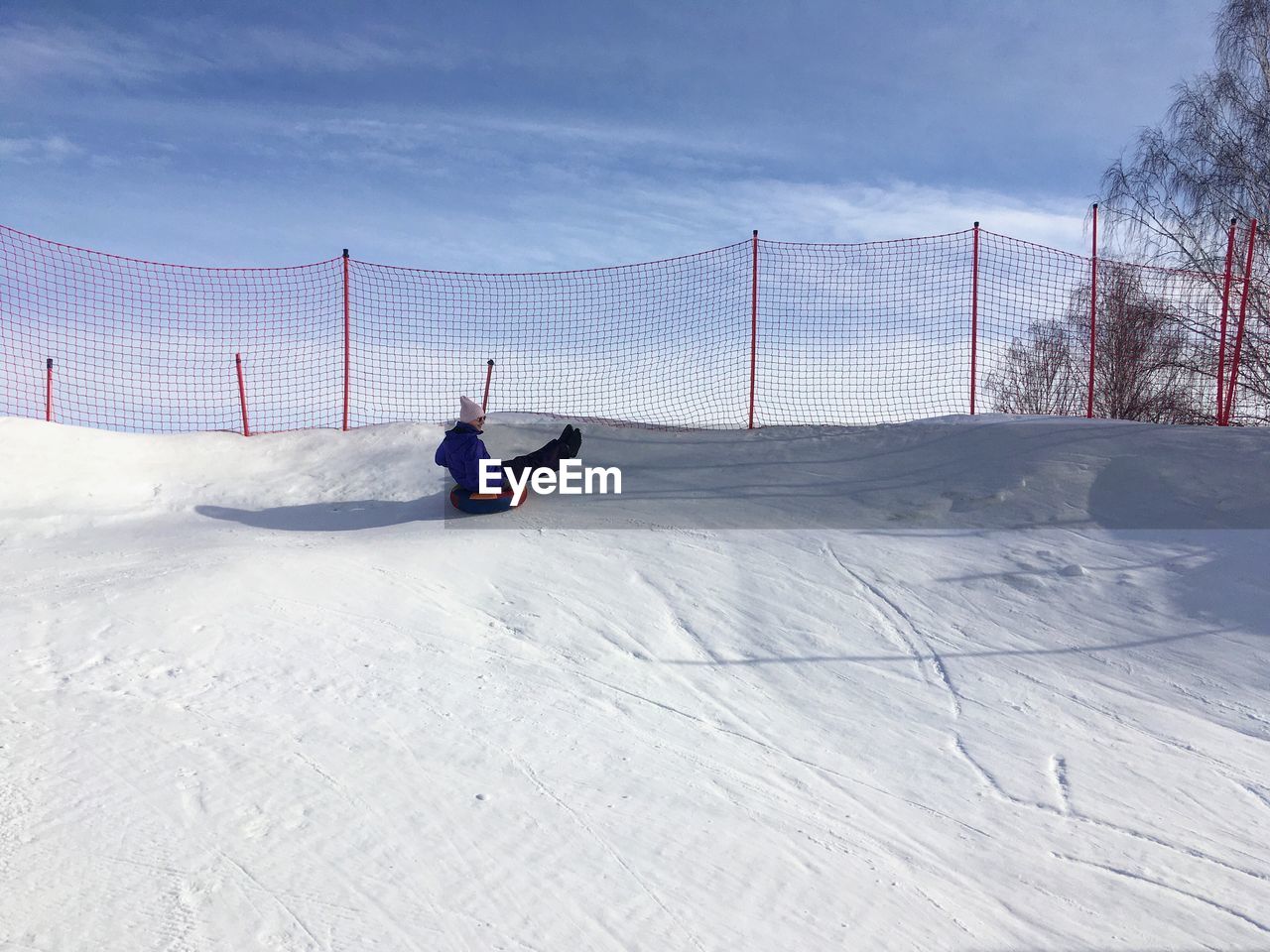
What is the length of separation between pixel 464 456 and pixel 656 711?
152 inches

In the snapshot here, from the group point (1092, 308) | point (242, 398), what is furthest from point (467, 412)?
point (1092, 308)

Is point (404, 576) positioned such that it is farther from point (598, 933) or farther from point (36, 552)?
point (598, 933)

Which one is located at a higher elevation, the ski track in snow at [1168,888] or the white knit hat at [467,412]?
the white knit hat at [467,412]

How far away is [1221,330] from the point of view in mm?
10516

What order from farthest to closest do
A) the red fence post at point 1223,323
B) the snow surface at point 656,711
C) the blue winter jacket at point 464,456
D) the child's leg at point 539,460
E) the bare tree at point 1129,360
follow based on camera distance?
the bare tree at point 1129,360 < the red fence post at point 1223,323 < the child's leg at point 539,460 < the blue winter jacket at point 464,456 < the snow surface at point 656,711

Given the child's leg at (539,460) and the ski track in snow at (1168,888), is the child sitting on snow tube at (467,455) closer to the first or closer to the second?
the child's leg at (539,460)

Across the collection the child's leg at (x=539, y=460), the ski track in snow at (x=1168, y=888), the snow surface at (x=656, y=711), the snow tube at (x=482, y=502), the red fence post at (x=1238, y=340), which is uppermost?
the red fence post at (x=1238, y=340)

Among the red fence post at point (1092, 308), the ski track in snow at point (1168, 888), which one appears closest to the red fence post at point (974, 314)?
the red fence post at point (1092, 308)

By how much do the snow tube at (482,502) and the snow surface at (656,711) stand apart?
201 mm

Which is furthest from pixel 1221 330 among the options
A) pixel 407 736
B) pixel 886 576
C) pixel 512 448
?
pixel 407 736

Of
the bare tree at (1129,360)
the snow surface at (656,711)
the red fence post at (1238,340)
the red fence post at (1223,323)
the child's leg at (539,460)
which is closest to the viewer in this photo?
the snow surface at (656,711)

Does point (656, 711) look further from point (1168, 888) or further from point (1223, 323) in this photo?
point (1223, 323)

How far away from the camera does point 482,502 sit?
8.28m

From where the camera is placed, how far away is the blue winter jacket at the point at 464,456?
8.19 metres
